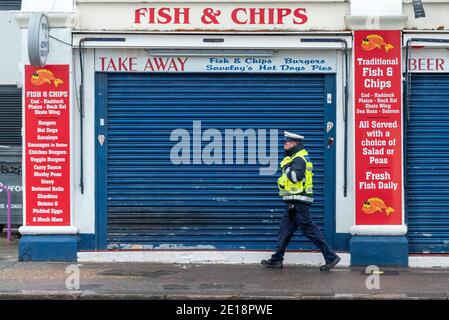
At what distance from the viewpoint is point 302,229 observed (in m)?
12.8

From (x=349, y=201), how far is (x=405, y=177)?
88 centimetres

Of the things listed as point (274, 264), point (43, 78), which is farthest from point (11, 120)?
point (274, 264)

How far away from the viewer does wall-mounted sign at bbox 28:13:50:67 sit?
12.8 meters

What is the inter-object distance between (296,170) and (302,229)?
0.85 meters

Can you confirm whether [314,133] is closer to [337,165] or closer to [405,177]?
[337,165]

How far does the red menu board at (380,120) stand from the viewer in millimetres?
13273

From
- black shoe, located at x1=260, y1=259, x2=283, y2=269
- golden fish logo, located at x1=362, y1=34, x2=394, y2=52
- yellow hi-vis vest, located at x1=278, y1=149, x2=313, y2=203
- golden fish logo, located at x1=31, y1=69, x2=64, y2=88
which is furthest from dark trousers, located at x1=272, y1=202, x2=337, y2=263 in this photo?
golden fish logo, located at x1=31, y1=69, x2=64, y2=88

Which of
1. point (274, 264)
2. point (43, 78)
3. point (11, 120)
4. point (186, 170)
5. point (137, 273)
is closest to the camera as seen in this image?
point (137, 273)

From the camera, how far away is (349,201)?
13.5m

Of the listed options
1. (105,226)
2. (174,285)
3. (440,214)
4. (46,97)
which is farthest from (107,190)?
(440,214)

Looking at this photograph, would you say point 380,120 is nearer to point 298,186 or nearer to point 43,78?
point 298,186

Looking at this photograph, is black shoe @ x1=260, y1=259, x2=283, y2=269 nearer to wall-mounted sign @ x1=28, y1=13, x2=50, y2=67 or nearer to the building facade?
wall-mounted sign @ x1=28, y1=13, x2=50, y2=67

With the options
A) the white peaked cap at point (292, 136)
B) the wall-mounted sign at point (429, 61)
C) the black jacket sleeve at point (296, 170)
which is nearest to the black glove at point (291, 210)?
the black jacket sleeve at point (296, 170)

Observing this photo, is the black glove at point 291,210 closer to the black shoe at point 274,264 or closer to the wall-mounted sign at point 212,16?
the black shoe at point 274,264
